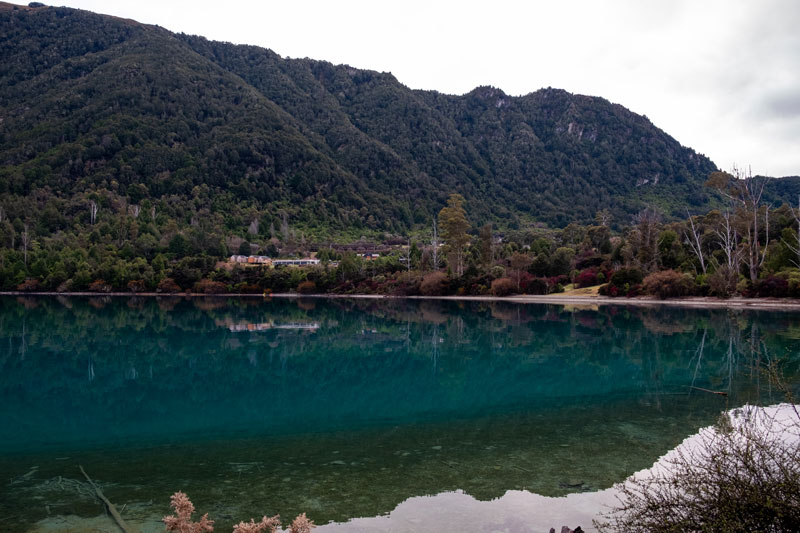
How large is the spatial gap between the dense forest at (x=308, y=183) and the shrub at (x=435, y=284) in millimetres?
349

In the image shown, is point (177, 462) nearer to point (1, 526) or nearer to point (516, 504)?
point (1, 526)

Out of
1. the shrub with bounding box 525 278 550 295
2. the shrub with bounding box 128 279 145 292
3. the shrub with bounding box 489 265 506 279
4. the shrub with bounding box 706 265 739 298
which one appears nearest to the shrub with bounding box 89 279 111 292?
the shrub with bounding box 128 279 145 292

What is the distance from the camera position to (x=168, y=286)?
67.1 meters

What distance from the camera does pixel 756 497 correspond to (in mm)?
4207

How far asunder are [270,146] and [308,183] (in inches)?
593

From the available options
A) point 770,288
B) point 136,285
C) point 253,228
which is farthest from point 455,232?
point 253,228

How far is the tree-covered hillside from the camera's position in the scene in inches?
4304

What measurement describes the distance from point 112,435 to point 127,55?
166 meters

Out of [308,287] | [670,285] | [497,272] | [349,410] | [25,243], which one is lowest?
[349,410]

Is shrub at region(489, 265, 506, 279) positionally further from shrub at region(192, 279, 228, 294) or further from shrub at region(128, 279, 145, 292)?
shrub at region(128, 279, 145, 292)

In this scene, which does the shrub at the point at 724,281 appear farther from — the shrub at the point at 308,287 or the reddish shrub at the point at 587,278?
the shrub at the point at 308,287

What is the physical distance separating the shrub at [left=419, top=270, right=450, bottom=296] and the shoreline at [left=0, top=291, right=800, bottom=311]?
37.8 inches

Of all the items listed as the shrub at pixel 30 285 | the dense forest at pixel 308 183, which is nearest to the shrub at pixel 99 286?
the dense forest at pixel 308 183

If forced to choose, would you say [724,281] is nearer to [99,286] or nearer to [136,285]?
[136,285]
